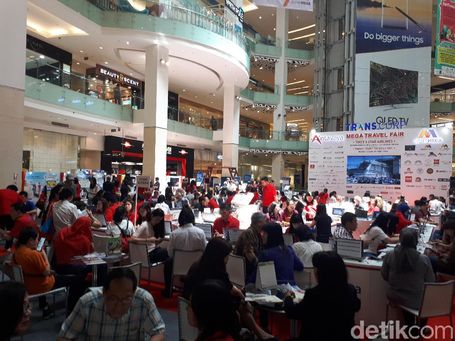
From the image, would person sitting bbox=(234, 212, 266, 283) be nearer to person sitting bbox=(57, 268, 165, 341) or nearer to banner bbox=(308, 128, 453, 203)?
person sitting bbox=(57, 268, 165, 341)

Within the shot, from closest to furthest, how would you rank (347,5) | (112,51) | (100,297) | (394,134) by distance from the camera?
(100,297), (394,134), (112,51), (347,5)

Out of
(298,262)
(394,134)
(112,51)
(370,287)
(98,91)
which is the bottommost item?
(370,287)

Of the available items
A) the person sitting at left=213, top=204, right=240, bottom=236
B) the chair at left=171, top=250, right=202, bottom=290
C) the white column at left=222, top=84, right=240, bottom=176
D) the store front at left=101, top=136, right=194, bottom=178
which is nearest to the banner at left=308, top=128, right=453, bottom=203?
the white column at left=222, top=84, right=240, bottom=176

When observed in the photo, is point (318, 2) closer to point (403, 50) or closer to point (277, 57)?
point (277, 57)

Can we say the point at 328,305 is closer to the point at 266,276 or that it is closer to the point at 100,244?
the point at 266,276

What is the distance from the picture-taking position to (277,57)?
30125mm

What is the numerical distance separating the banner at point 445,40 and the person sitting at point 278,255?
58.5 feet

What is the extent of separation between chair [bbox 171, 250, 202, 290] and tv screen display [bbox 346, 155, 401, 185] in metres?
13.7

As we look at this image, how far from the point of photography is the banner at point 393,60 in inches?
794

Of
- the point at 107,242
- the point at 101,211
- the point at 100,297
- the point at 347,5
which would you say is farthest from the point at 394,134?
the point at 100,297

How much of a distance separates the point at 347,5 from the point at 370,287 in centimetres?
2339

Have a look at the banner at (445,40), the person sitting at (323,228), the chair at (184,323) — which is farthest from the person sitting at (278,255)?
the banner at (445,40)

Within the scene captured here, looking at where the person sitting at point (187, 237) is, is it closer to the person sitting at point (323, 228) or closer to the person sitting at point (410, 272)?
the person sitting at point (410, 272)

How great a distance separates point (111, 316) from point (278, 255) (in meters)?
2.29
